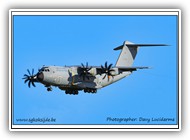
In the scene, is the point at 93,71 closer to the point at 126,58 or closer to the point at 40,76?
the point at 126,58

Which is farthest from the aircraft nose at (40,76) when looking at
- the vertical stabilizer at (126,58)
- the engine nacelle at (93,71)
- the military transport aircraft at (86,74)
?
the vertical stabilizer at (126,58)

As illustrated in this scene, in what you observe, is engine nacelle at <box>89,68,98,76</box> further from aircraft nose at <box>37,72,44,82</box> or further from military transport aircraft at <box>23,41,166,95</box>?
aircraft nose at <box>37,72,44,82</box>

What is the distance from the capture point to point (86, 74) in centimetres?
2739

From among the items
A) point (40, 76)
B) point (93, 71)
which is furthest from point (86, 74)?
point (40, 76)

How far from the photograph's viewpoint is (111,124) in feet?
72.2

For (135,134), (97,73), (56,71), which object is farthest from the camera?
(97,73)

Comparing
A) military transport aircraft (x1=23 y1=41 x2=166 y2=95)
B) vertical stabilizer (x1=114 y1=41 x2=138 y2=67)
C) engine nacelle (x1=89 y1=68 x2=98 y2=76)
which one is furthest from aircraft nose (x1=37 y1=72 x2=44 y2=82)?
vertical stabilizer (x1=114 y1=41 x2=138 y2=67)

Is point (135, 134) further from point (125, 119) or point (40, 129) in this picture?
point (40, 129)

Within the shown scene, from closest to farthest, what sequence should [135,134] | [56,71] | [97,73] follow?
[135,134] < [56,71] < [97,73]

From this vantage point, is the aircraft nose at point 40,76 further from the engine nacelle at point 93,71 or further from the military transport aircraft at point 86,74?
the engine nacelle at point 93,71
